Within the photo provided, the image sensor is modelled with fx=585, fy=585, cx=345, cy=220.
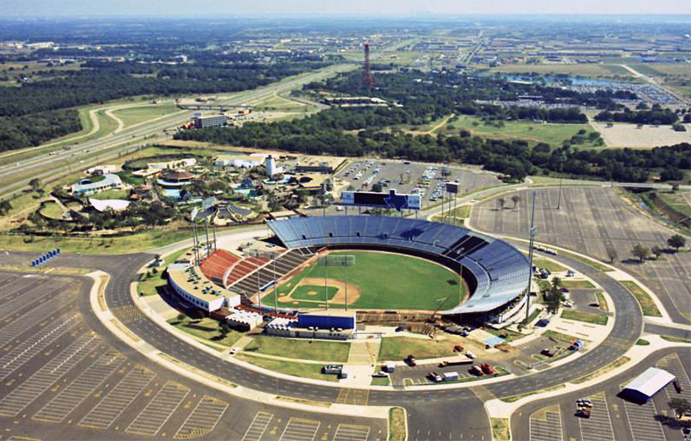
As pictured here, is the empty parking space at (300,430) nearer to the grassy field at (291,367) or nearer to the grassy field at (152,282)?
the grassy field at (291,367)

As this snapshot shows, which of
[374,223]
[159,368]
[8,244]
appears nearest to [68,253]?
[8,244]

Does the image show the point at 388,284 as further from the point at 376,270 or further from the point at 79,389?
the point at 79,389

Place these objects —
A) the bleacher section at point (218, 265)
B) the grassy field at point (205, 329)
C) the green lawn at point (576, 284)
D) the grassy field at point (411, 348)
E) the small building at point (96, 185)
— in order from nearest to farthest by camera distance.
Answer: the grassy field at point (411, 348) → the grassy field at point (205, 329) → the green lawn at point (576, 284) → the bleacher section at point (218, 265) → the small building at point (96, 185)

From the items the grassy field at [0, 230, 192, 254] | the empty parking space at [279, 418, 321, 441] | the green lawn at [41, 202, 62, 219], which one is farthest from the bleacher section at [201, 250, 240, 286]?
the green lawn at [41, 202, 62, 219]

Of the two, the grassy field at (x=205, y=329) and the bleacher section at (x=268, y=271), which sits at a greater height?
the grassy field at (x=205, y=329)

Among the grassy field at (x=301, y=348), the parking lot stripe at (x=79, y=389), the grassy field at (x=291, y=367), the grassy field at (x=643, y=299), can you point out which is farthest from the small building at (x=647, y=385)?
the parking lot stripe at (x=79, y=389)
